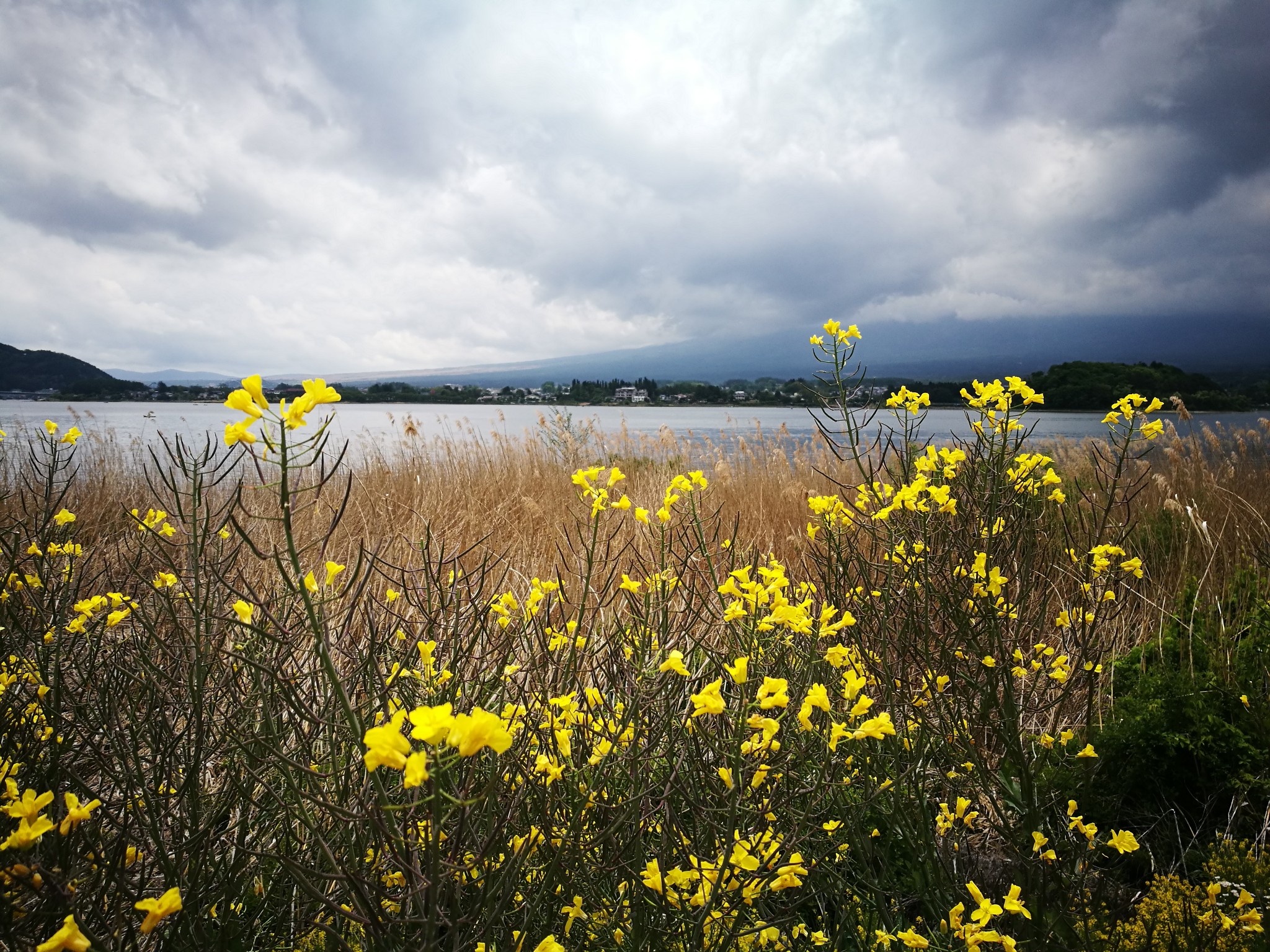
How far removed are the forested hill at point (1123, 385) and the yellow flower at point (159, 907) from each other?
3515 millimetres

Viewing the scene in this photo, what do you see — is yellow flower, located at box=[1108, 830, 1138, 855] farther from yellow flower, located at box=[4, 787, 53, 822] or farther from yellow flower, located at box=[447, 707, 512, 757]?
yellow flower, located at box=[4, 787, 53, 822]

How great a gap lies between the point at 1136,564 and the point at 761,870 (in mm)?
1684

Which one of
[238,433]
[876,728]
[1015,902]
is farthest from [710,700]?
[1015,902]

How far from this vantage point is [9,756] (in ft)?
4.68

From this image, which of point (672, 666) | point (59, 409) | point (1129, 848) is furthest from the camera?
point (59, 409)

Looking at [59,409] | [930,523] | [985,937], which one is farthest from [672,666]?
[59,409]

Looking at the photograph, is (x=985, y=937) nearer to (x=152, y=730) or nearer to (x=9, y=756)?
(x=152, y=730)

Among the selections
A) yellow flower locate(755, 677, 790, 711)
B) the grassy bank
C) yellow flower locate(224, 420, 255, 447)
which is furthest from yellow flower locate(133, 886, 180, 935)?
yellow flower locate(755, 677, 790, 711)

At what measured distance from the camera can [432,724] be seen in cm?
62

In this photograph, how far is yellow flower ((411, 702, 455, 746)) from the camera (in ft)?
2.00

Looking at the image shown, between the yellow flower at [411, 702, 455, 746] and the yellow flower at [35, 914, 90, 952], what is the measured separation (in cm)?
47

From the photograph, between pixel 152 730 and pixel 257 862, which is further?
pixel 257 862

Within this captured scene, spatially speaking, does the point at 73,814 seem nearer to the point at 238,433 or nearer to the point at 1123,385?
the point at 238,433

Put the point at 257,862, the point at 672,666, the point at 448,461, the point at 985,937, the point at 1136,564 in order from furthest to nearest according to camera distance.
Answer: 1. the point at 448,461
2. the point at 1136,564
3. the point at 257,862
4. the point at 985,937
5. the point at 672,666
